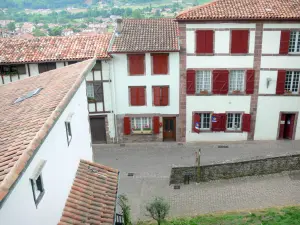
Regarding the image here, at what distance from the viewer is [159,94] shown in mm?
25156

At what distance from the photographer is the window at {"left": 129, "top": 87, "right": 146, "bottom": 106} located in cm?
2512

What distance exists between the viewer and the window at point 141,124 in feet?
85.9

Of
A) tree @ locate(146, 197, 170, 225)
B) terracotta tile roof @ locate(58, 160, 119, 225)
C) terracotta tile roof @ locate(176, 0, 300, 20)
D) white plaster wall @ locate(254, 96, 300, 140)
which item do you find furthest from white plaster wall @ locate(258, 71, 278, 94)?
terracotta tile roof @ locate(58, 160, 119, 225)

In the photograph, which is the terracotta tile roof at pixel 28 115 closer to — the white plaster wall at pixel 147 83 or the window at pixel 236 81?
the white plaster wall at pixel 147 83

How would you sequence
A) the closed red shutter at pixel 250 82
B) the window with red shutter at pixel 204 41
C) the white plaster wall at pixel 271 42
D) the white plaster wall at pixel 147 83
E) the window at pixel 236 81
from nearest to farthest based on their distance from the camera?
the white plaster wall at pixel 271 42
the window with red shutter at pixel 204 41
the closed red shutter at pixel 250 82
the white plaster wall at pixel 147 83
the window at pixel 236 81

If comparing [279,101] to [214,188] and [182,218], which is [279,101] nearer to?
[214,188]

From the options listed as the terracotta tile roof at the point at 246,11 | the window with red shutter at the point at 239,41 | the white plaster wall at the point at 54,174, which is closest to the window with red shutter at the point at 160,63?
the terracotta tile roof at the point at 246,11

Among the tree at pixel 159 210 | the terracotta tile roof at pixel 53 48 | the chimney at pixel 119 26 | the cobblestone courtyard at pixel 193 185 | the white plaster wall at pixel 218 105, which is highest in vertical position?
the chimney at pixel 119 26

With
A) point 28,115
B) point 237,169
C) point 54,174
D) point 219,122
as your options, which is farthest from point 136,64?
point 54,174

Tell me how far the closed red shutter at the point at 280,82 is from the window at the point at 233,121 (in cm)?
305

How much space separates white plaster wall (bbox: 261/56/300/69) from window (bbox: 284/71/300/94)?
53 centimetres

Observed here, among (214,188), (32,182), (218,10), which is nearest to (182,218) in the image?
(214,188)

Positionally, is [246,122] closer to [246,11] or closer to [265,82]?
[265,82]

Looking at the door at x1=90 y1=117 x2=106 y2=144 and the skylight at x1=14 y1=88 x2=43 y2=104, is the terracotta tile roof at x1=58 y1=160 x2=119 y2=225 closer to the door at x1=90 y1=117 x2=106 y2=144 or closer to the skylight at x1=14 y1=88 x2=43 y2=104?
the skylight at x1=14 y1=88 x2=43 y2=104
